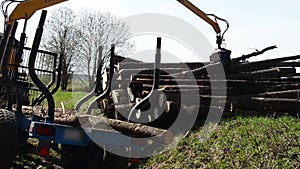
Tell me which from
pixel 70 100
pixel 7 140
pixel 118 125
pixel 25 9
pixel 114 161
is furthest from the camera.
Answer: pixel 70 100

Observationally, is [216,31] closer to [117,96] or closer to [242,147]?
[117,96]

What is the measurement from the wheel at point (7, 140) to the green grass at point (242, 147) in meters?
2.06

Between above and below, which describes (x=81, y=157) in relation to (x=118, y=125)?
below

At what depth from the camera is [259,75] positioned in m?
8.89

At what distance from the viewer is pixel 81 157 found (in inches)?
254

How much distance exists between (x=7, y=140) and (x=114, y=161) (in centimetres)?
164

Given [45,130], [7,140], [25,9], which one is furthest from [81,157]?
[25,9]

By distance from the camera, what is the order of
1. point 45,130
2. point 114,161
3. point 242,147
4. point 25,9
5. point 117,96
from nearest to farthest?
point 242,147, point 45,130, point 114,161, point 25,9, point 117,96

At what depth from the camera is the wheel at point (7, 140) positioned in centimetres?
523

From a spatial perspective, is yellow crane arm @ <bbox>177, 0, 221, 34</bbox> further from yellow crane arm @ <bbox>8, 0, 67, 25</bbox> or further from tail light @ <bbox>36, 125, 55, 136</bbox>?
tail light @ <bbox>36, 125, 55, 136</bbox>

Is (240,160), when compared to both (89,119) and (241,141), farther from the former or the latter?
(89,119)

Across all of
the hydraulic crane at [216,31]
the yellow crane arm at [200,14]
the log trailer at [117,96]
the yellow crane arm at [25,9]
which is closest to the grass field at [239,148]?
the log trailer at [117,96]

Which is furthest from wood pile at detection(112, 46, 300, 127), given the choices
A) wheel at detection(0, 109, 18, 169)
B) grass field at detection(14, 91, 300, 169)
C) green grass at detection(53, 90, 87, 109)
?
wheel at detection(0, 109, 18, 169)

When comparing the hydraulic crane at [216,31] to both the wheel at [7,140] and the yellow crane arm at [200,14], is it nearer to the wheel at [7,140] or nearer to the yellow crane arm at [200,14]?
the yellow crane arm at [200,14]
